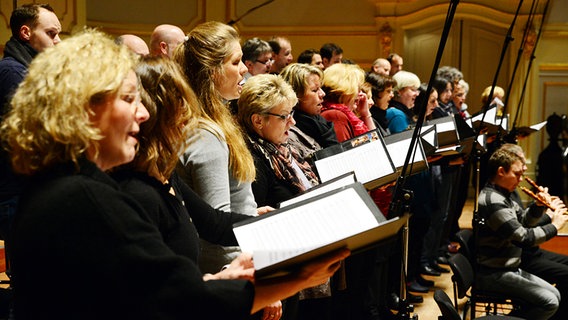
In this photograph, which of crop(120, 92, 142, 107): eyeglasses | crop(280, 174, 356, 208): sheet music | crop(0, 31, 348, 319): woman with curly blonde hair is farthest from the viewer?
crop(280, 174, 356, 208): sheet music

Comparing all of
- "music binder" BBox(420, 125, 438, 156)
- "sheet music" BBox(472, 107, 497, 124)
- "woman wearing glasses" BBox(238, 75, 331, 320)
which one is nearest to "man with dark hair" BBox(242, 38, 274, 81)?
"music binder" BBox(420, 125, 438, 156)

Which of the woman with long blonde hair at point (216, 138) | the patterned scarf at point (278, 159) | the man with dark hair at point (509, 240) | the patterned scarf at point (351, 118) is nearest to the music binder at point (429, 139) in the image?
the patterned scarf at point (351, 118)

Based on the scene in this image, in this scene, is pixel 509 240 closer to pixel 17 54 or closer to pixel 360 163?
pixel 360 163

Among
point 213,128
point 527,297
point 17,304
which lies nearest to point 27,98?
point 17,304

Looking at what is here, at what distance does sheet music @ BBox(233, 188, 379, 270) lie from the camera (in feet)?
5.36

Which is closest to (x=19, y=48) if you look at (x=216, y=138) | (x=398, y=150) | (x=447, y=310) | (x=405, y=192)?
(x=216, y=138)

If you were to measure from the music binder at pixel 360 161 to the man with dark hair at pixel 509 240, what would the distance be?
135 centimetres

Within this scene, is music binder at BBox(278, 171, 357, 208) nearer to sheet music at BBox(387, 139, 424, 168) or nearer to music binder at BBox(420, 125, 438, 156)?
sheet music at BBox(387, 139, 424, 168)

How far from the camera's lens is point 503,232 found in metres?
3.95

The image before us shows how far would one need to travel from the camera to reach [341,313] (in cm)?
384

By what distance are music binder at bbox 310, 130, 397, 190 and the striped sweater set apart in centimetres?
126

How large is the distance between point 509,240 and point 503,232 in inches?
2.4

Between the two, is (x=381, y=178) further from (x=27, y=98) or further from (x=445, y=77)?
(x=445, y=77)

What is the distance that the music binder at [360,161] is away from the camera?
285cm
